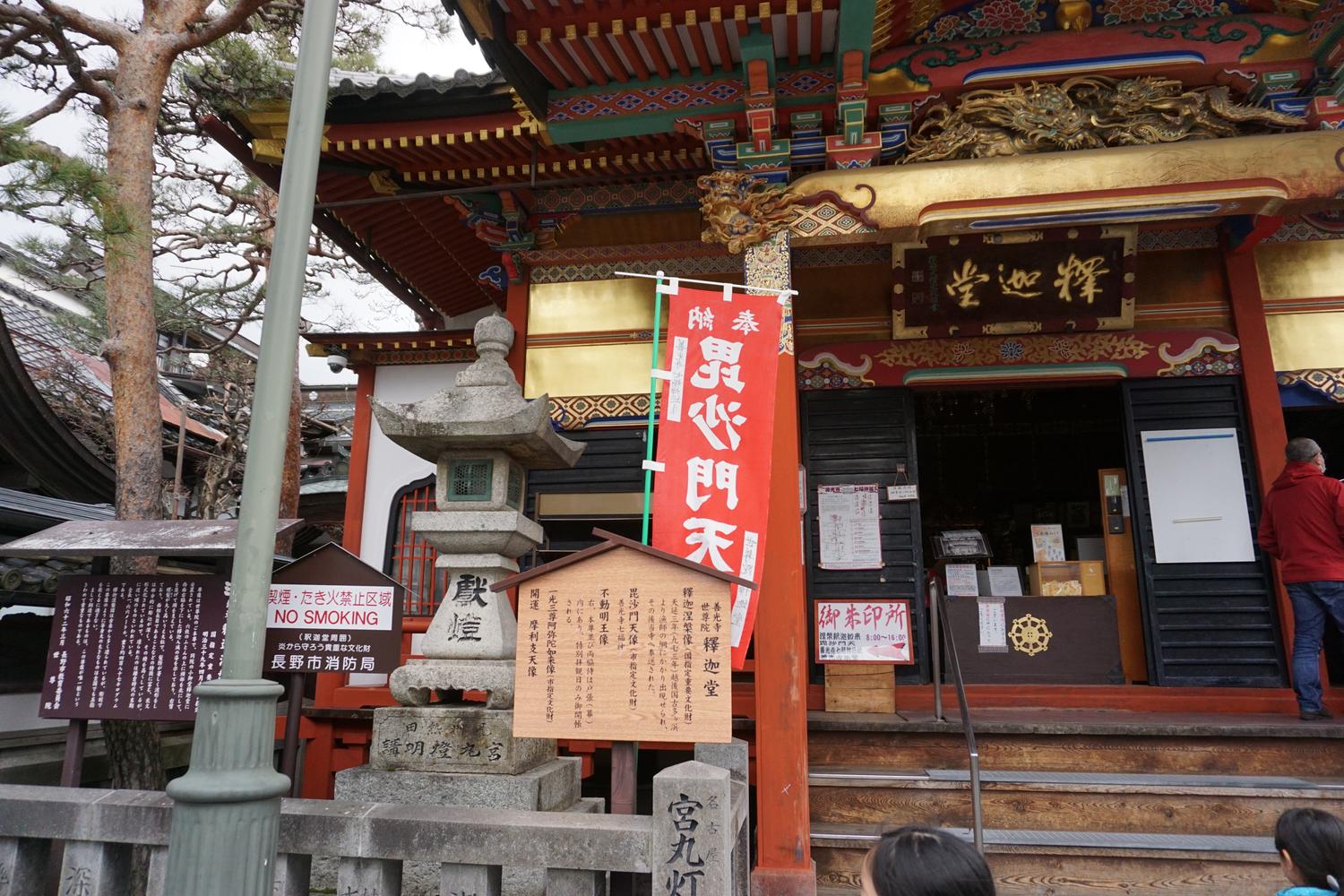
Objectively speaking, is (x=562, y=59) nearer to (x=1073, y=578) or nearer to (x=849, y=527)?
(x=849, y=527)

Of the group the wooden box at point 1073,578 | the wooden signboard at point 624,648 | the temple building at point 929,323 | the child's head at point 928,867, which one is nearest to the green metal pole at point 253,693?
the wooden signboard at point 624,648

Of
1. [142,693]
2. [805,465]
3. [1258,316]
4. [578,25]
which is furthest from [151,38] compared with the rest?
[1258,316]

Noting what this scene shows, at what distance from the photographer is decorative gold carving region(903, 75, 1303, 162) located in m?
5.62

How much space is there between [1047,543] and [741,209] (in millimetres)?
5461

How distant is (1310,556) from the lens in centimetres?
583

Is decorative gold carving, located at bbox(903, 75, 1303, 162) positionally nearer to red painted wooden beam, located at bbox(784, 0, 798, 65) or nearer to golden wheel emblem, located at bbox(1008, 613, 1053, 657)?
red painted wooden beam, located at bbox(784, 0, 798, 65)

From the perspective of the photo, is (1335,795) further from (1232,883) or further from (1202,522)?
(1202,522)

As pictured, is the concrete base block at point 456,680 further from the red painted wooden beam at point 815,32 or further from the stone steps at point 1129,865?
the red painted wooden beam at point 815,32

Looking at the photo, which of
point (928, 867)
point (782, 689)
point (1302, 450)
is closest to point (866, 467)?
point (782, 689)

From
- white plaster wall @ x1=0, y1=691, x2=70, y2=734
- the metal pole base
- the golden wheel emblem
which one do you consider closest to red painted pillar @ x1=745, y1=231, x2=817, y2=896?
the metal pole base

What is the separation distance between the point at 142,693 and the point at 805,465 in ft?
17.5

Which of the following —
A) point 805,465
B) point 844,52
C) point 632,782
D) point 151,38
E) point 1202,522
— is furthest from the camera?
point 805,465

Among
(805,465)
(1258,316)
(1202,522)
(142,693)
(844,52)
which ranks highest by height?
(844,52)

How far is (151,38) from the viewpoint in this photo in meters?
5.80
